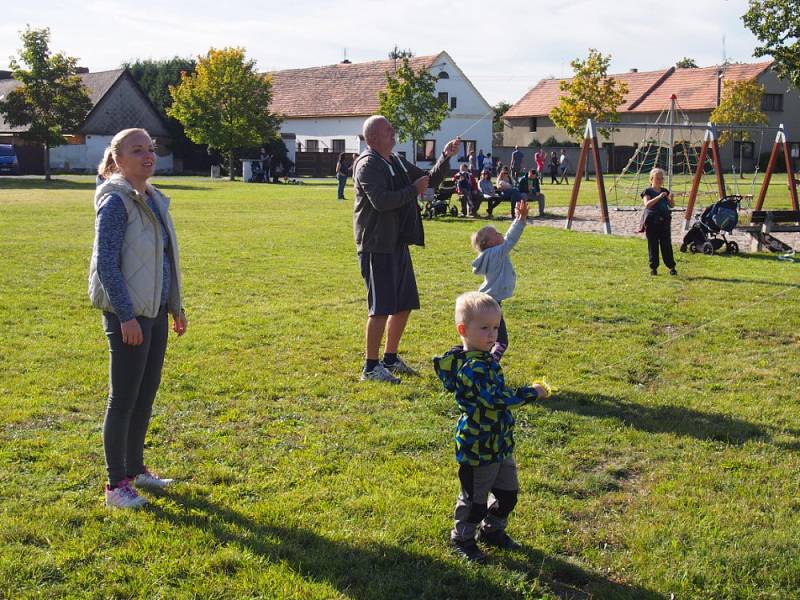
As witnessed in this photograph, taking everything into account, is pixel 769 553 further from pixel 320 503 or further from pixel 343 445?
pixel 343 445

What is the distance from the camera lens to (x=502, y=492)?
431 centimetres

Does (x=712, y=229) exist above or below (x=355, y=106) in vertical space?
below

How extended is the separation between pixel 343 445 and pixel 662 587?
238 cm

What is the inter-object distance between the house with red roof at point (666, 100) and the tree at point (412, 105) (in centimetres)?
2170

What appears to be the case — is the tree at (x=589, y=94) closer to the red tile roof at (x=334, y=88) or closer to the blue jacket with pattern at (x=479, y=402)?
the red tile roof at (x=334, y=88)

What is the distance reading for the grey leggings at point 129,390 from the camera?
4.68m

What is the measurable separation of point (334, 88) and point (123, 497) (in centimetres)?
6624

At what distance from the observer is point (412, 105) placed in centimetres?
4825

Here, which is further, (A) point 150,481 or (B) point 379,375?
(B) point 379,375

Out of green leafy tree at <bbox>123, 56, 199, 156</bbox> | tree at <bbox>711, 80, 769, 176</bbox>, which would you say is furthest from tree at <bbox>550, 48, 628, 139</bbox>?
green leafy tree at <bbox>123, 56, 199, 156</bbox>

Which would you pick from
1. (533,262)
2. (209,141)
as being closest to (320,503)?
(533,262)

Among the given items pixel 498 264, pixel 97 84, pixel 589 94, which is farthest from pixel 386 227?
pixel 97 84

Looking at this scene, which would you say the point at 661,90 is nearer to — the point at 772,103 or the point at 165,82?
the point at 772,103

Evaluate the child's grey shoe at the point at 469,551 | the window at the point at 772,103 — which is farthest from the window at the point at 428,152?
the child's grey shoe at the point at 469,551
